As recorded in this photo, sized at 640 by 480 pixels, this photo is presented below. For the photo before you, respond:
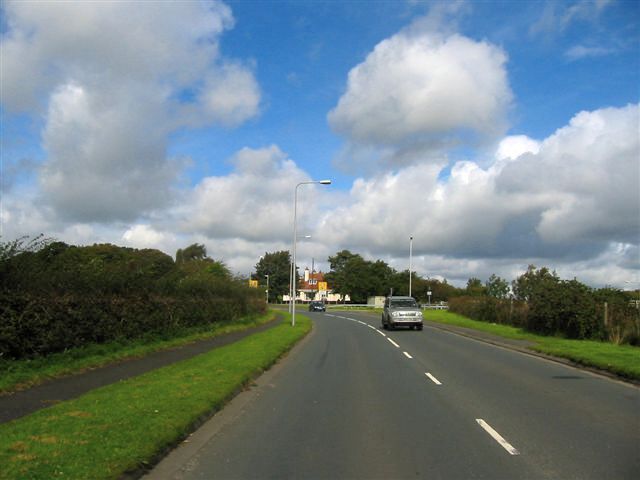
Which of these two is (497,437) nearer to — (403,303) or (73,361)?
(73,361)

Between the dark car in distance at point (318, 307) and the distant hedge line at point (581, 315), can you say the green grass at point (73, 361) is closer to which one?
the distant hedge line at point (581, 315)

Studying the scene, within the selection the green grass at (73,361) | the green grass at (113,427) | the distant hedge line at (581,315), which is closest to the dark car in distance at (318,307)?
the distant hedge line at (581,315)

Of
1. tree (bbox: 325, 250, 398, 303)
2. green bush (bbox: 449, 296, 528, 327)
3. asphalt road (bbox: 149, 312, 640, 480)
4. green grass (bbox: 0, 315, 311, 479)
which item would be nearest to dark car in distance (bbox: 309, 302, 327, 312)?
green bush (bbox: 449, 296, 528, 327)

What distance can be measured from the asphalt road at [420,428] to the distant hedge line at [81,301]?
18.0 ft

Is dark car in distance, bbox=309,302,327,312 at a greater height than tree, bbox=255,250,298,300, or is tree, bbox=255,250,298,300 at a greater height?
tree, bbox=255,250,298,300

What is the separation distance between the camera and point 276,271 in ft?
487

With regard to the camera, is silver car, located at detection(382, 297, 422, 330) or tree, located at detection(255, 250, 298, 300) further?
tree, located at detection(255, 250, 298, 300)

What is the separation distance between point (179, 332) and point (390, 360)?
10442mm

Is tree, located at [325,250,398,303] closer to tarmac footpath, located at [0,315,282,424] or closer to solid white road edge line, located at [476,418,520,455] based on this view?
tarmac footpath, located at [0,315,282,424]

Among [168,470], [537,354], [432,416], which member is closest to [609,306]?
[537,354]

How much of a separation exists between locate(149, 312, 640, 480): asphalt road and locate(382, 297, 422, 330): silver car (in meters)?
21.2

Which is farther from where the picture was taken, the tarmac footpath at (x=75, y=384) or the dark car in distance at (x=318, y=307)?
the dark car in distance at (x=318, y=307)

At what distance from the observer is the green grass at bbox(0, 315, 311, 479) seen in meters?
6.06

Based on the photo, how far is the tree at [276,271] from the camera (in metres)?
147
